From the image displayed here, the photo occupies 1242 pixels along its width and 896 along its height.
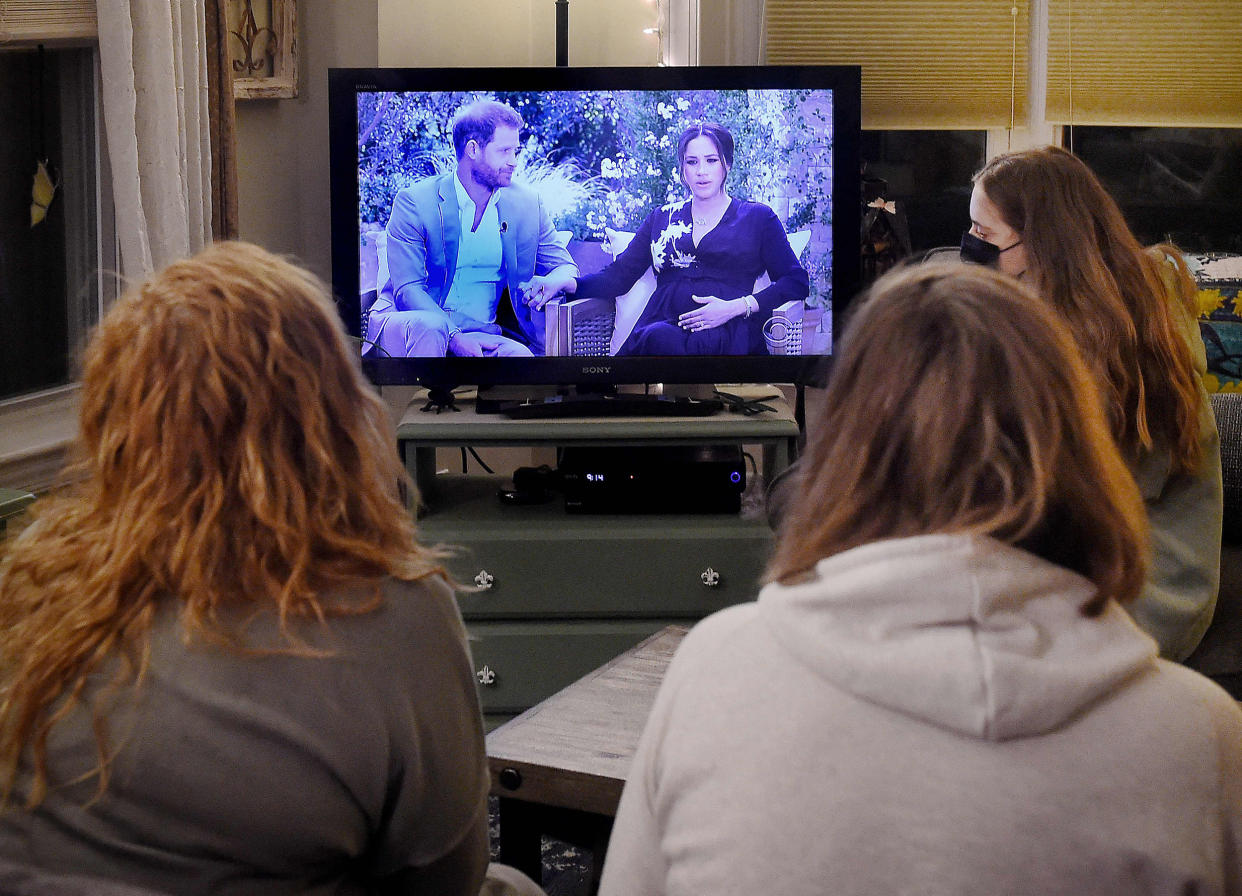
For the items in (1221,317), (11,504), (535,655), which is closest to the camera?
(11,504)

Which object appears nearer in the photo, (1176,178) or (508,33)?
(1176,178)

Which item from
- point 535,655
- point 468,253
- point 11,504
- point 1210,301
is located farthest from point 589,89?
point 1210,301

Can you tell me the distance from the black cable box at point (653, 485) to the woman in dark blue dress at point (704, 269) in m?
0.28

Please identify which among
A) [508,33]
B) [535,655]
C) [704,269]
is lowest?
[535,655]

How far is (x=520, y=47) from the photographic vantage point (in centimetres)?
425

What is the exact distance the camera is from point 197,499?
1.11 metres

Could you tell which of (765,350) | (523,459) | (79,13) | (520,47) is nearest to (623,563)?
(765,350)

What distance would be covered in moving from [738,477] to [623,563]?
0.37 m

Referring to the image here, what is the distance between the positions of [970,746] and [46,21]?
2.43 meters

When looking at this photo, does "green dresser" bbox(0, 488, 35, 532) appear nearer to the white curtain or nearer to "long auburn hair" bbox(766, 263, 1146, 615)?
the white curtain

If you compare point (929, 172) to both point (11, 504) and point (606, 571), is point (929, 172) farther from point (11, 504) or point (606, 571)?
point (11, 504)

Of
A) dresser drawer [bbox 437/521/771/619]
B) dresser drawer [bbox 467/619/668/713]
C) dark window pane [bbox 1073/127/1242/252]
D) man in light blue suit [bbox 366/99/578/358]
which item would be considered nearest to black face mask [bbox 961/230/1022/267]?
dresser drawer [bbox 437/521/771/619]

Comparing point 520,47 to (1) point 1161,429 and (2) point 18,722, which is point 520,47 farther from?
(2) point 18,722

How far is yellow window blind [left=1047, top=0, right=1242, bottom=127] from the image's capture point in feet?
12.6
